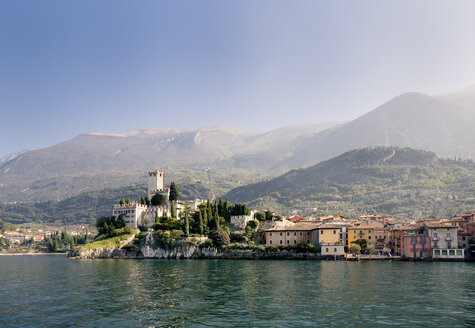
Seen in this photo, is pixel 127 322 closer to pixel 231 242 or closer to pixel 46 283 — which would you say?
pixel 46 283

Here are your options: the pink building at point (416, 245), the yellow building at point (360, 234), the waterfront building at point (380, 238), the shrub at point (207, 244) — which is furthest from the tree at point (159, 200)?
the pink building at point (416, 245)

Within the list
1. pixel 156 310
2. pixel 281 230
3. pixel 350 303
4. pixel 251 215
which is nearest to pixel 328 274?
pixel 350 303

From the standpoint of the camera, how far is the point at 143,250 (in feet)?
362

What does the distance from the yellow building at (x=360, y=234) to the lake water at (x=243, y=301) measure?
142ft

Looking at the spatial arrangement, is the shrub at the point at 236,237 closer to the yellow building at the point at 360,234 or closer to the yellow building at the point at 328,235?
the yellow building at the point at 328,235

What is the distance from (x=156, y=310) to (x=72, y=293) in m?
14.5

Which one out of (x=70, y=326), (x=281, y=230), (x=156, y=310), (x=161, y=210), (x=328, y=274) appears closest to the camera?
(x=70, y=326)

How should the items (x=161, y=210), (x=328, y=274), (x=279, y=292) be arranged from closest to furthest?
(x=279, y=292), (x=328, y=274), (x=161, y=210)

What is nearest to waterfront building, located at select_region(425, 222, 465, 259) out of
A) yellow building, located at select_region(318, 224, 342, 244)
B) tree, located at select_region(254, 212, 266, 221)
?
yellow building, located at select_region(318, 224, 342, 244)

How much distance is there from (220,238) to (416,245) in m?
46.0


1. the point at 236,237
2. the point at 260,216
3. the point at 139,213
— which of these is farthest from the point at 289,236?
the point at 139,213

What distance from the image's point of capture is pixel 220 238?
10306 cm

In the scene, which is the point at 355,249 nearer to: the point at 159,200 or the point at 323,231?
the point at 323,231

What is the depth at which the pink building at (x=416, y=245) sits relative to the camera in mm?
89500
